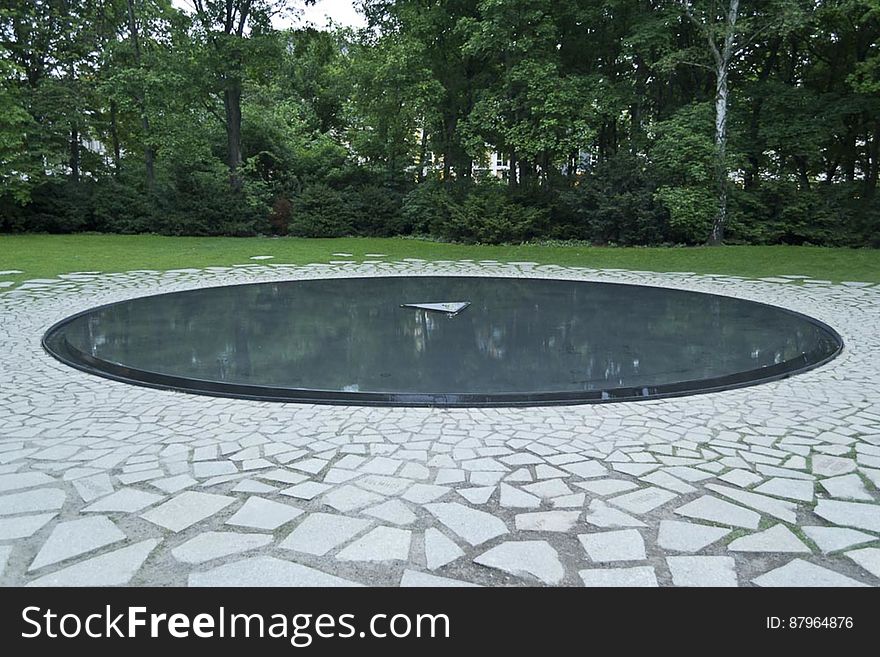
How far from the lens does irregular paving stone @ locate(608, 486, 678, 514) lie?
9.09ft

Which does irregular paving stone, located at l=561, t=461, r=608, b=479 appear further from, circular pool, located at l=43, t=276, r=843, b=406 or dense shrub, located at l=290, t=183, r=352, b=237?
dense shrub, located at l=290, t=183, r=352, b=237

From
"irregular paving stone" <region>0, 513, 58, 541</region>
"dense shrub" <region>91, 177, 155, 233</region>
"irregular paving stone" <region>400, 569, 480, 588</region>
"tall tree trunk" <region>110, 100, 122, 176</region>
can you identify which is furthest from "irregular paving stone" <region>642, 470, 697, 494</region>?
"tall tree trunk" <region>110, 100, 122, 176</region>

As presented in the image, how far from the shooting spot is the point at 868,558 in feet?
7.80

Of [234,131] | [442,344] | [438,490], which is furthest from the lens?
[234,131]

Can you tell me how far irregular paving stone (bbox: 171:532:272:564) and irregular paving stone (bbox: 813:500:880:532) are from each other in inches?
91.1

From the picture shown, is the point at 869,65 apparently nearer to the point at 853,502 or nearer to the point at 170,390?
the point at 853,502

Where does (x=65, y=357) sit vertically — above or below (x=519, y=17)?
below

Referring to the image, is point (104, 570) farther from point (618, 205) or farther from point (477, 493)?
point (618, 205)

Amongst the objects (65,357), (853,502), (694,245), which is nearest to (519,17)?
(694,245)

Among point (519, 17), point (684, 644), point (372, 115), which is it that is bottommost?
point (684, 644)

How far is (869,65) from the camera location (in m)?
13.8

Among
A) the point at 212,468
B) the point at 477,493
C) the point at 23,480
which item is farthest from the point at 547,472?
the point at 23,480

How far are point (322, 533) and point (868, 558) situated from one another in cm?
206

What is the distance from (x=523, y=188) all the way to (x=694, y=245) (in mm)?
4777
